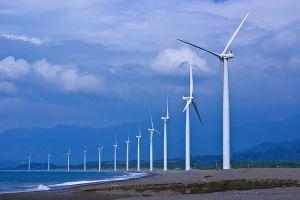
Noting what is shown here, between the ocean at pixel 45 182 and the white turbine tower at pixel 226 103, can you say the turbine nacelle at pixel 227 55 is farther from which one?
the ocean at pixel 45 182

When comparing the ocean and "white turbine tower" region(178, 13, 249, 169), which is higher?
"white turbine tower" region(178, 13, 249, 169)

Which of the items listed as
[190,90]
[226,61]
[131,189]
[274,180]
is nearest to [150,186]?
[131,189]

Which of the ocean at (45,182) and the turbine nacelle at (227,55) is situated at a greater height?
the turbine nacelle at (227,55)

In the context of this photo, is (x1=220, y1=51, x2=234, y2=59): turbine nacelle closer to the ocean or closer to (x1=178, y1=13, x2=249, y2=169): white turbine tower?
(x1=178, y1=13, x2=249, y2=169): white turbine tower

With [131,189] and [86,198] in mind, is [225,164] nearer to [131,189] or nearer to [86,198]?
[131,189]

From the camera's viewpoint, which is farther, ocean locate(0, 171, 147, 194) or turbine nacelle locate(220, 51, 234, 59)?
ocean locate(0, 171, 147, 194)

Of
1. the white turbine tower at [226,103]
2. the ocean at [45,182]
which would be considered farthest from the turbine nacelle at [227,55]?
the ocean at [45,182]

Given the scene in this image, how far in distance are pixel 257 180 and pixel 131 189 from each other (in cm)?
1073

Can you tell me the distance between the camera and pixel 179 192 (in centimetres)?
4312

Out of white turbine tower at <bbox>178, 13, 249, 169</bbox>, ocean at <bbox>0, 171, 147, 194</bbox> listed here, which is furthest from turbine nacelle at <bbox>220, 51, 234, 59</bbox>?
ocean at <bbox>0, 171, 147, 194</bbox>

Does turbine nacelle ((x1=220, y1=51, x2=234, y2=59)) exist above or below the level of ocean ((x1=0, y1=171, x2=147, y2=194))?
above

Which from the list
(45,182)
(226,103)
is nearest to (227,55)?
(226,103)

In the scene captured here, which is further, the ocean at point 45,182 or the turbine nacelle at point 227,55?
the ocean at point 45,182

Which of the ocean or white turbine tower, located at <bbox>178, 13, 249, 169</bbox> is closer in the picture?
white turbine tower, located at <bbox>178, 13, 249, 169</bbox>
